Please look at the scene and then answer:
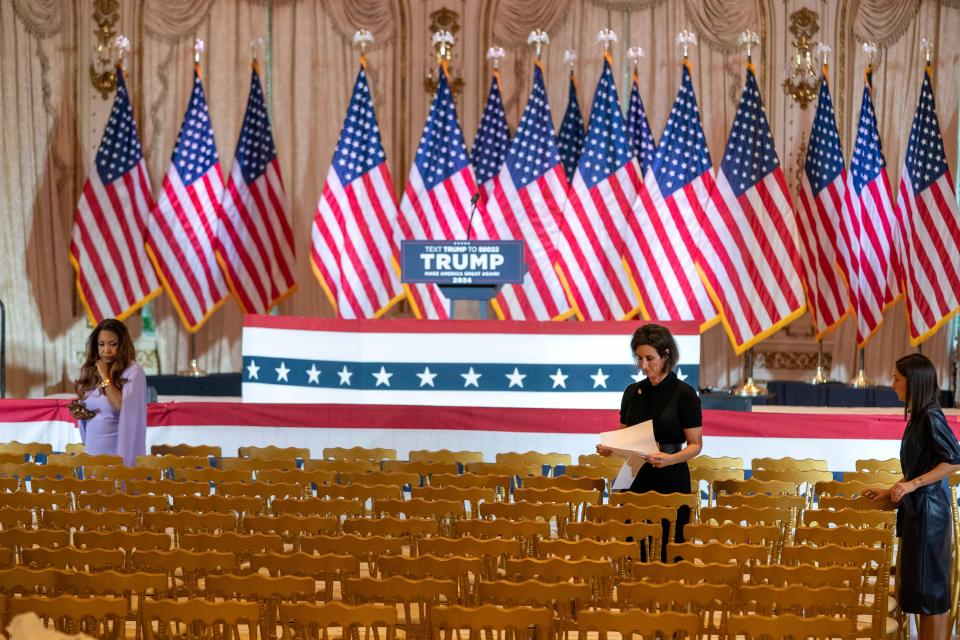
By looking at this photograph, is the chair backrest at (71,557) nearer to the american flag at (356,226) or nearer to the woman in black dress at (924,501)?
the woman in black dress at (924,501)

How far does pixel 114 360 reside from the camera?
7.79 metres

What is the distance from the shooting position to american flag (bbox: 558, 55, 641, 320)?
13.8 m

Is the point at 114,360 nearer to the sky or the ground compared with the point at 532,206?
nearer to the ground

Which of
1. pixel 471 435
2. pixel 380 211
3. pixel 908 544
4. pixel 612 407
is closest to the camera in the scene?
pixel 908 544

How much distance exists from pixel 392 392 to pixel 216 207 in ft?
16.4

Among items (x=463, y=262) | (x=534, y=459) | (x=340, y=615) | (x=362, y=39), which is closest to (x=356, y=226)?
(x=362, y=39)

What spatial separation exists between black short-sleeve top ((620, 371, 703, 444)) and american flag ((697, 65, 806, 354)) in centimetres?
765

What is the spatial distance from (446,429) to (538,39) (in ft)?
21.8

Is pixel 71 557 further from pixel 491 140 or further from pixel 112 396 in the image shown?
pixel 491 140

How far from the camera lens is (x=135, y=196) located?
15.2m

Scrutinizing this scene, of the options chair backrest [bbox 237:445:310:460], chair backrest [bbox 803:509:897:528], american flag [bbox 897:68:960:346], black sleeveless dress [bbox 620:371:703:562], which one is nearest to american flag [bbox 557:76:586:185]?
american flag [bbox 897:68:960:346]

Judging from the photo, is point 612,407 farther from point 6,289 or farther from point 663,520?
point 6,289

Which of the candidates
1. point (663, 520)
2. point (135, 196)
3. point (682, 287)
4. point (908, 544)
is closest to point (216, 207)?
point (135, 196)

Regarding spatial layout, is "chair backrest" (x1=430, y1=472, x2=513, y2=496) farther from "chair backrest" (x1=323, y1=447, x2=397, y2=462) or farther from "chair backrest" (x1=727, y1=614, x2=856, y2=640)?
"chair backrest" (x1=727, y1=614, x2=856, y2=640)
